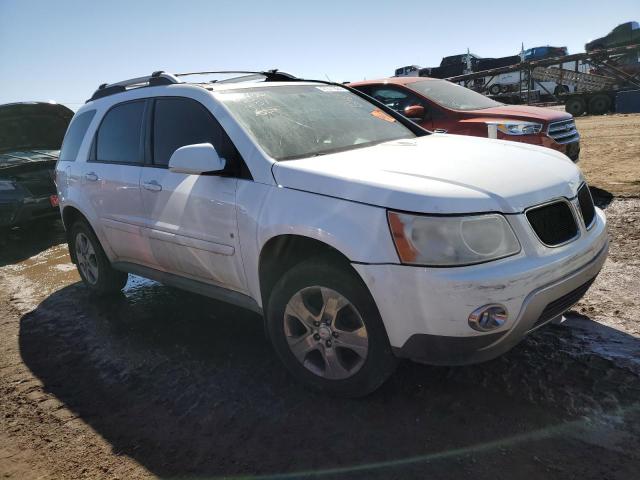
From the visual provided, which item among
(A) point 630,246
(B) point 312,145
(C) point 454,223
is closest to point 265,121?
(B) point 312,145

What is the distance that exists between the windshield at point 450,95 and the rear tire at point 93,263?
5000 millimetres

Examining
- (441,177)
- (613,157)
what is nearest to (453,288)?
(441,177)

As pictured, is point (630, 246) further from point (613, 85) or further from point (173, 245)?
point (613, 85)

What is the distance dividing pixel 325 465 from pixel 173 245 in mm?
1937

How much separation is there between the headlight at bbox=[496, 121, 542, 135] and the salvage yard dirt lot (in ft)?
9.68

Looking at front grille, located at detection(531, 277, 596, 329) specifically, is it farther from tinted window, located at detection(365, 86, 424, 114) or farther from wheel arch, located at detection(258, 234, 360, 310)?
tinted window, located at detection(365, 86, 424, 114)

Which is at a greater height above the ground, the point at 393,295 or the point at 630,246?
the point at 393,295

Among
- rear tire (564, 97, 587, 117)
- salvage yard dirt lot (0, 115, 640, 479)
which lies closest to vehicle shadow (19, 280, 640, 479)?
salvage yard dirt lot (0, 115, 640, 479)

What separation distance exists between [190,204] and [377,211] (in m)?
1.50

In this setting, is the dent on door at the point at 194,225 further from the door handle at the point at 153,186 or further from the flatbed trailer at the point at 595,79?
the flatbed trailer at the point at 595,79

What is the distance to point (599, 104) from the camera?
69.5 ft

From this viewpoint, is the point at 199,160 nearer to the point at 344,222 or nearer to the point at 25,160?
the point at 344,222

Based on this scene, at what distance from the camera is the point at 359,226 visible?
2.51 meters

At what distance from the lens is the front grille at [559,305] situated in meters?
2.55
